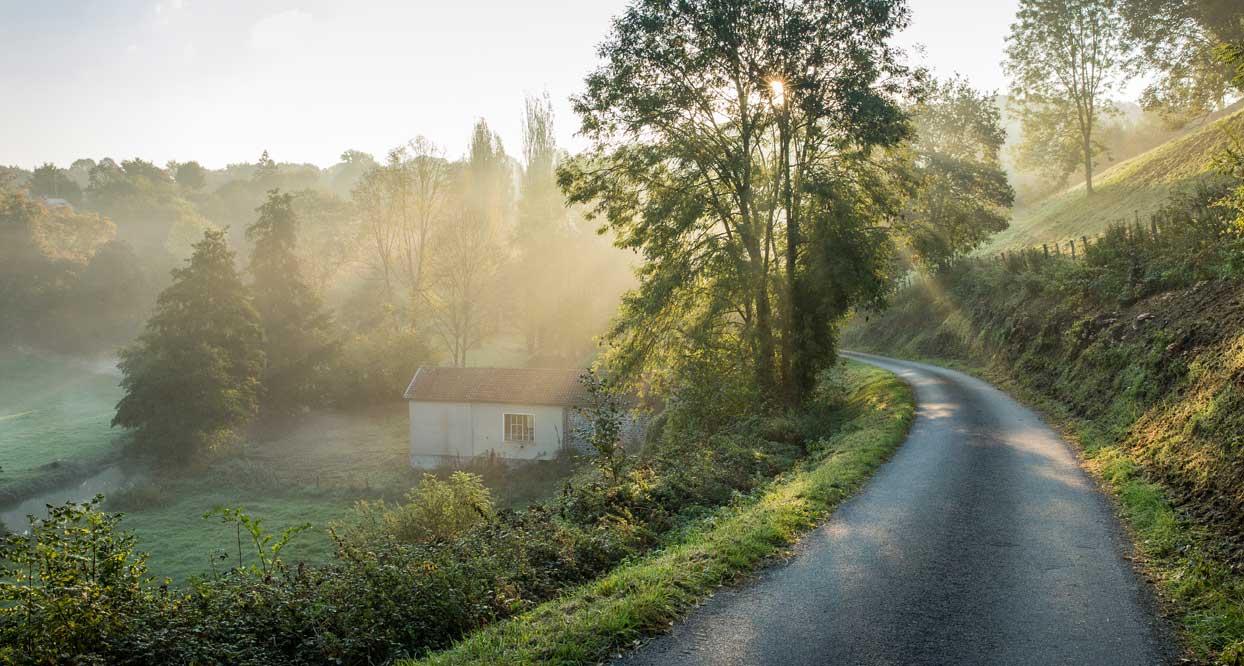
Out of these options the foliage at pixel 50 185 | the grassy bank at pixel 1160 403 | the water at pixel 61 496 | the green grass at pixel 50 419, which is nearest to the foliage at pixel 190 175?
the foliage at pixel 50 185

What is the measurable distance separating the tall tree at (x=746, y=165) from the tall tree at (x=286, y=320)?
33.2m

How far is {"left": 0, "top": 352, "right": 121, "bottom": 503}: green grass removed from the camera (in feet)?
121

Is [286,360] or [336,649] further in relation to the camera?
[286,360]

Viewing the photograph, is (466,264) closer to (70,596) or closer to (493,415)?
(493,415)

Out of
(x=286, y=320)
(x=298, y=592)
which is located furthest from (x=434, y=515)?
(x=286, y=320)

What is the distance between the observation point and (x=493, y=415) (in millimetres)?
36969

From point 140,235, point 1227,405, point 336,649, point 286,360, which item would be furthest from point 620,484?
point 140,235

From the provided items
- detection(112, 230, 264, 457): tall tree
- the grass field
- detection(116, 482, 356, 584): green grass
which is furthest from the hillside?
detection(112, 230, 264, 457): tall tree

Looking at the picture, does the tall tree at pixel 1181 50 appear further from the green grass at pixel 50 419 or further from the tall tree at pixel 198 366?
the green grass at pixel 50 419

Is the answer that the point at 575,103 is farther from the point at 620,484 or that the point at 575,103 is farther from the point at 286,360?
the point at 286,360

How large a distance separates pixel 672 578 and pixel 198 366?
40177 mm

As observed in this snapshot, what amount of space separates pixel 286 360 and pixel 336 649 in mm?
46296

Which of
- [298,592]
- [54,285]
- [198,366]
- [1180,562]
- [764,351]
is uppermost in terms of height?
[54,285]

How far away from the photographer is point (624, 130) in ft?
77.0
